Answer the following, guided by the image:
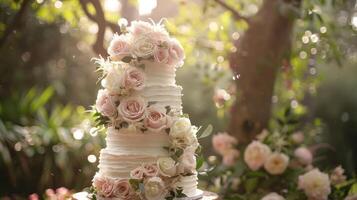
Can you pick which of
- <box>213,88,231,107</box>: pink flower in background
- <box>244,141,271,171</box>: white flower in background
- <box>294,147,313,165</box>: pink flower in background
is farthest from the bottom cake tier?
<box>213,88,231,107</box>: pink flower in background

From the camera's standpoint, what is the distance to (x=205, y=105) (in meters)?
11.3

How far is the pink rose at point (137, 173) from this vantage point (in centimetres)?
244

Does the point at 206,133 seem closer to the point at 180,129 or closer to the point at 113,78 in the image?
the point at 180,129

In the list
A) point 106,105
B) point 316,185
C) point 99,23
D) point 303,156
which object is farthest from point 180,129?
point 303,156

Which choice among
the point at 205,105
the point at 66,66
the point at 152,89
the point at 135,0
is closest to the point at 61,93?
the point at 66,66

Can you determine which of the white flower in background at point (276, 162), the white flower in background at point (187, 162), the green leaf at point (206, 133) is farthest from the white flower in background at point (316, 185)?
the white flower in background at point (187, 162)

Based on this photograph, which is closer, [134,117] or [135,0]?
[134,117]

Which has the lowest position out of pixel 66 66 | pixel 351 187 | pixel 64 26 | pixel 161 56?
pixel 351 187

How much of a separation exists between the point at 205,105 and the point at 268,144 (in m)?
7.03

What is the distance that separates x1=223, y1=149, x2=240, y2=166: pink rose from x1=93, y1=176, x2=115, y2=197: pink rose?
6.79 ft

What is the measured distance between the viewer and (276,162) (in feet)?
13.3

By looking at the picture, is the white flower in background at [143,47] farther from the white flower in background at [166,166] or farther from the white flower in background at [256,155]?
the white flower in background at [256,155]

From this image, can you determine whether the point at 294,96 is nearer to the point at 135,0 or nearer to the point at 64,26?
the point at 135,0

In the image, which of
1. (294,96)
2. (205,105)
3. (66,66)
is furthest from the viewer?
(205,105)
